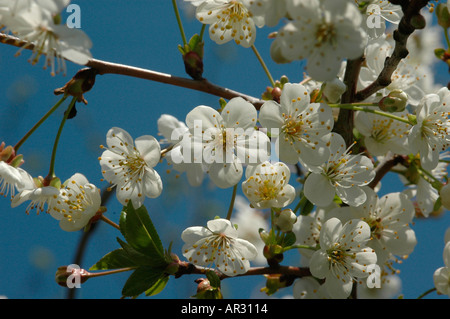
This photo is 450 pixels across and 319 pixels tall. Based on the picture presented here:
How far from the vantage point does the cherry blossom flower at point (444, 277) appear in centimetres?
181

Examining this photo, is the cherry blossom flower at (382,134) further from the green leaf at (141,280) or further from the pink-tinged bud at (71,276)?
the pink-tinged bud at (71,276)

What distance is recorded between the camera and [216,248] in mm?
1723

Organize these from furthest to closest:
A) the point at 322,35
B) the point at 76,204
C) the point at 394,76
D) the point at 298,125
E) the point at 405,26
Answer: the point at 394,76 < the point at 76,204 < the point at 298,125 < the point at 405,26 < the point at 322,35

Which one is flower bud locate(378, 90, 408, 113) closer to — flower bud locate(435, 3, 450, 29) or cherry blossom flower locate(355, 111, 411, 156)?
cherry blossom flower locate(355, 111, 411, 156)

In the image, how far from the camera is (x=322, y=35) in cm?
124

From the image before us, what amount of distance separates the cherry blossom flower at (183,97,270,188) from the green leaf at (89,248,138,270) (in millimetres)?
404

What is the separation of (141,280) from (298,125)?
0.70 m

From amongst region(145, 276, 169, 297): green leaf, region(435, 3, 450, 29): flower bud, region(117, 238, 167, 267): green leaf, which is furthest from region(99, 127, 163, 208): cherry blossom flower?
region(435, 3, 450, 29): flower bud

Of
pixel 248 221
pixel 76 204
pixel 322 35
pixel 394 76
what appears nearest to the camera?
pixel 322 35

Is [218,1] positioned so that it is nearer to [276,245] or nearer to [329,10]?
[329,10]

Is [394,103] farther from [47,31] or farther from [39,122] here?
[39,122]

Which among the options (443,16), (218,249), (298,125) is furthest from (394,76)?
(218,249)

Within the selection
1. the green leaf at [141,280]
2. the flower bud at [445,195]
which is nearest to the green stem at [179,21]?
the green leaf at [141,280]

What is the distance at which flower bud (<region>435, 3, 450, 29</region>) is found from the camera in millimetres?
1895
